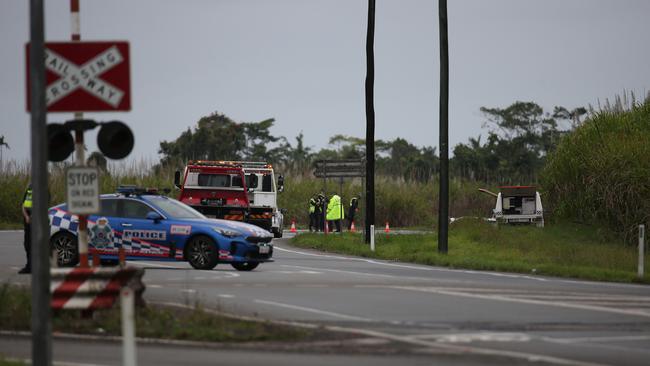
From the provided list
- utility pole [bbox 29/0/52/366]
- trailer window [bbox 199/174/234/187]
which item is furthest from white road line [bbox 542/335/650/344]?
trailer window [bbox 199/174/234/187]

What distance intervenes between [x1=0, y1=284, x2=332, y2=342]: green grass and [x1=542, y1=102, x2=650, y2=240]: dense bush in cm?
2310

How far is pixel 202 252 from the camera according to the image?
86.5ft

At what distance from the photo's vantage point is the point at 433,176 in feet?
232

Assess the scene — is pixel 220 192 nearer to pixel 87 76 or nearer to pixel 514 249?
pixel 514 249

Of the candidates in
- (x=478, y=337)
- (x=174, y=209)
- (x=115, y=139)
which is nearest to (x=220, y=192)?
(x=174, y=209)

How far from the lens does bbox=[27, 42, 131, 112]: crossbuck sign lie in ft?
45.2

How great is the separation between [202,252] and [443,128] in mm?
9925

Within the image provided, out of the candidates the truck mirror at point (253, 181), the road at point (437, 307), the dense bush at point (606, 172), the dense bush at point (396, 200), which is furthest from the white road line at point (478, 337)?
the dense bush at point (396, 200)

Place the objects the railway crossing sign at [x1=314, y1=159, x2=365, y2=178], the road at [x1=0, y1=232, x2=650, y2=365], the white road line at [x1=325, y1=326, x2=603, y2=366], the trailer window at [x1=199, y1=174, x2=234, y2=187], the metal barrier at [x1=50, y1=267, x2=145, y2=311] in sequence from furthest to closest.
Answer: the trailer window at [x1=199, y1=174, x2=234, y2=187] < the railway crossing sign at [x1=314, y1=159, x2=365, y2=178] < the metal barrier at [x1=50, y1=267, x2=145, y2=311] < the road at [x1=0, y1=232, x2=650, y2=365] < the white road line at [x1=325, y1=326, x2=603, y2=366]

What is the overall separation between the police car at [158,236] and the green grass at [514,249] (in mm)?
6383

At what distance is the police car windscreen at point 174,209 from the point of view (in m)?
26.8

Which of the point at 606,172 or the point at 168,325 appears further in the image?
the point at 606,172

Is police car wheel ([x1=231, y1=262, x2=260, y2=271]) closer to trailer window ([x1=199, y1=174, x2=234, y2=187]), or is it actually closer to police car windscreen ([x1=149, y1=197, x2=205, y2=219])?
police car windscreen ([x1=149, y1=197, x2=205, y2=219])

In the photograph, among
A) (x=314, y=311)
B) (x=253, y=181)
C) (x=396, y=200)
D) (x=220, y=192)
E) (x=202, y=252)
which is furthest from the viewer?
(x=396, y=200)
